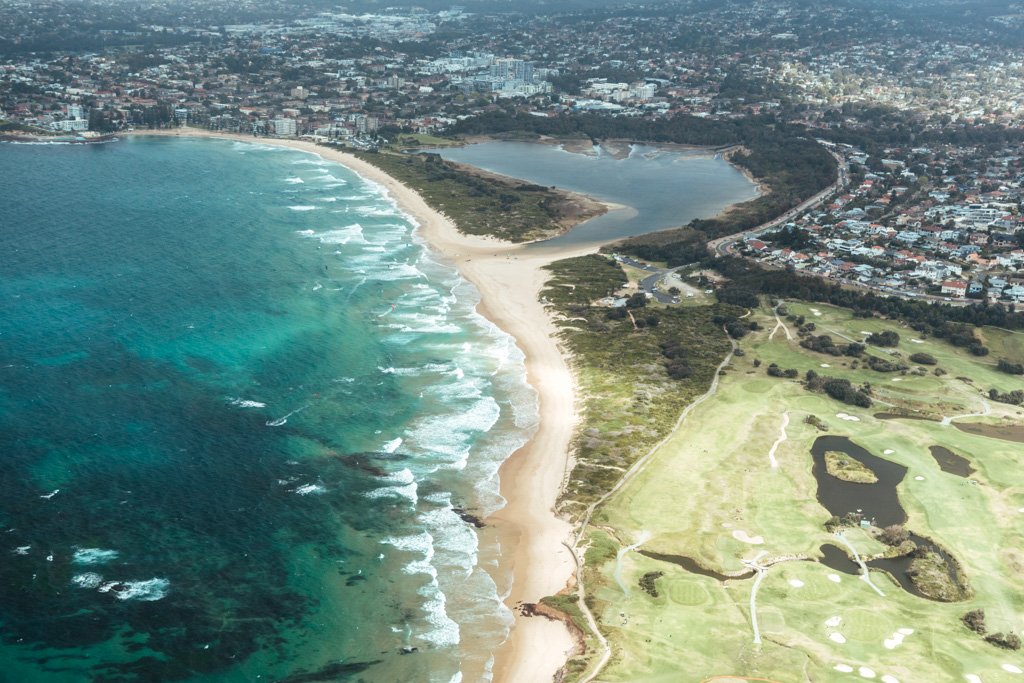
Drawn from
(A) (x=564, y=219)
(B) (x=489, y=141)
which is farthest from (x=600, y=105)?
(A) (x=564, y=219)

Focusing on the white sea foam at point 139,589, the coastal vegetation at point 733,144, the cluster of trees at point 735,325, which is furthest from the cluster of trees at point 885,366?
the white sea foam at point 139,589

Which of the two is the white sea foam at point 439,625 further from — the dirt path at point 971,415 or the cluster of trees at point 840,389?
the dirt path at point 971,415

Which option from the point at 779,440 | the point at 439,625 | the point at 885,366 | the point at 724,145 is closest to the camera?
the point at 439,625

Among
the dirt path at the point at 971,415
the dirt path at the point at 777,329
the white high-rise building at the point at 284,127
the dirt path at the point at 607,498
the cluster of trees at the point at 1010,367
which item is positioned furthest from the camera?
the white high-rise building at the point at 284,127

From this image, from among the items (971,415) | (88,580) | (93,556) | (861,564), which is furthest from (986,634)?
(93,556)

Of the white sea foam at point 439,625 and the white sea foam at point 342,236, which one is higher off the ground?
the white sea foam at point 342,236

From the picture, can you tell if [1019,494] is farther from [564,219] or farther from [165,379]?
[564,219]

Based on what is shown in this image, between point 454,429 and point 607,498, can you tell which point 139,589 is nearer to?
point 454,429
